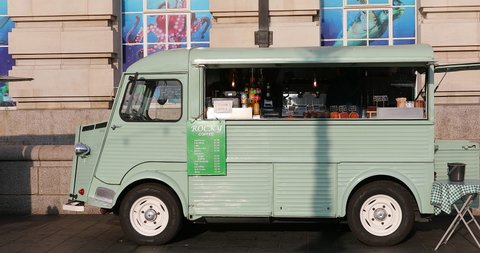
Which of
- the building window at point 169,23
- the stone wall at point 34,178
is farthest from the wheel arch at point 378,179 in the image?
the building window at point 169,23

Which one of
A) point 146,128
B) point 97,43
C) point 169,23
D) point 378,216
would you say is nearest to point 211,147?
point 146,128

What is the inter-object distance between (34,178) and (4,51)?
4.69 m

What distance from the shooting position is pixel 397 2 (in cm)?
1408

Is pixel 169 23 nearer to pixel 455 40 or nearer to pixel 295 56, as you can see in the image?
pixel 455 40

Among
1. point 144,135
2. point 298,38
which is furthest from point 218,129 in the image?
point 298,38

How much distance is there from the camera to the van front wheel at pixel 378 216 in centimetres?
840

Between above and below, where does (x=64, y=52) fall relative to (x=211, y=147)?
above

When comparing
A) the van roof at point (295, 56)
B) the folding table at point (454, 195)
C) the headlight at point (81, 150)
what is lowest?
the folding table at point (454, 195)

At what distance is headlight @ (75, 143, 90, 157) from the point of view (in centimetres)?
897

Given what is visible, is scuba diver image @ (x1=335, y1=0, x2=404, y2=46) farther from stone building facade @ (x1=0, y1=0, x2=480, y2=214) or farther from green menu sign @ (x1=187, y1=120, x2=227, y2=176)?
green menu sign @ (x1=187, y1=120, x2=227, y2=176)

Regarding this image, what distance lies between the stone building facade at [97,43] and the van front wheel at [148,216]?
209 inches

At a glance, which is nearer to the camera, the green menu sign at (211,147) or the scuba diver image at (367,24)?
the green menu sign at (211,147)

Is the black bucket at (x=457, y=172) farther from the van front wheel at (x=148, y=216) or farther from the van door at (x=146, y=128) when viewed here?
the van front wheel at (x=148, y=216)

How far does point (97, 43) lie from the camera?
13930 millimetres
